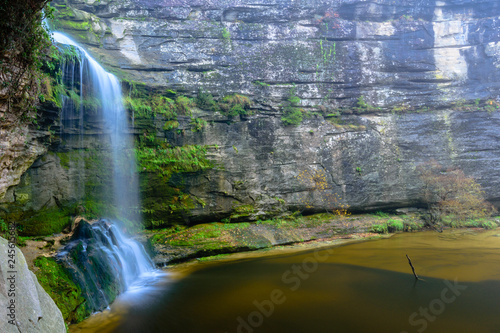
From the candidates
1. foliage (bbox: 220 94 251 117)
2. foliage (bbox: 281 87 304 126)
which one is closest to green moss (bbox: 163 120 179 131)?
foliage (bbox: 220 94 251 117)

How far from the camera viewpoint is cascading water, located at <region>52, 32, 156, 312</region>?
6344 millimetres

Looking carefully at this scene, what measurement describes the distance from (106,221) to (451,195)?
1514 cm

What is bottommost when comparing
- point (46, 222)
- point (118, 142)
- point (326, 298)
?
point (326, 298)

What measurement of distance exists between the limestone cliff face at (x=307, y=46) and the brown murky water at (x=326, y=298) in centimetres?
896

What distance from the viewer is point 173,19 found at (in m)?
15.8

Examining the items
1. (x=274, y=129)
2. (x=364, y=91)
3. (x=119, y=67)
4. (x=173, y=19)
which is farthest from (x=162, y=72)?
(x=364, y=91)

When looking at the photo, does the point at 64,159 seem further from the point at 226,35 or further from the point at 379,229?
the point at 379,229

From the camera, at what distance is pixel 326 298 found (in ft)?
19.5

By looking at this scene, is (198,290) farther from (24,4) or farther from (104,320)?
(24,4)

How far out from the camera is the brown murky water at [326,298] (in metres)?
4.88

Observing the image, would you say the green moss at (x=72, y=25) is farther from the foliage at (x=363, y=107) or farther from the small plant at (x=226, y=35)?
the foliage at (x=363, y=107)

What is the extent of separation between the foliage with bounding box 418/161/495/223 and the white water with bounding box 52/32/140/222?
13557mm

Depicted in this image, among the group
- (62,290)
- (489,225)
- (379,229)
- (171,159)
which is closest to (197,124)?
(171,159)

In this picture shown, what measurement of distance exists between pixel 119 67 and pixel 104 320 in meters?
11.5
